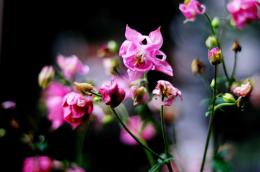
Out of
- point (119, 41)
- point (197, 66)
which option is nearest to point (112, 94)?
point (197, 66)

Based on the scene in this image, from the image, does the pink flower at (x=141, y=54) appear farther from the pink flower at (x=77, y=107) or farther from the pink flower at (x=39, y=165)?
the pink flower at (x=39, y=165)

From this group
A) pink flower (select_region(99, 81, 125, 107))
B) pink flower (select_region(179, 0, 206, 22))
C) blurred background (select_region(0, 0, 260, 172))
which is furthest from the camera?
blurred background (select_region(0, 0, 260, 172))

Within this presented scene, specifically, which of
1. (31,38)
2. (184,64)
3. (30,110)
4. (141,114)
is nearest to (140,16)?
(184,64)

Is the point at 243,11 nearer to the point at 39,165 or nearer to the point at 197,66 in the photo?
the point at 197,66

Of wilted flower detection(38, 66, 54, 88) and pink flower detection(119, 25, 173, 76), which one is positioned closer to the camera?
pink flower detection(119, 25, 173, 76)

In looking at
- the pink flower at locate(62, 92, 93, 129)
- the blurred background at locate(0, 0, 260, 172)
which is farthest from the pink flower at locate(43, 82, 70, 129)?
the blurred background at locate(0, 0, 260, 172)

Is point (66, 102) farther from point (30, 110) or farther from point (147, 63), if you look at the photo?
point (30, 110)

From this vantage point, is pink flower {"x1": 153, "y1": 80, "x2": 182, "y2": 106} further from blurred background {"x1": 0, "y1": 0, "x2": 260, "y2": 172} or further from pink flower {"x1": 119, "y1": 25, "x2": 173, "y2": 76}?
blurred background {"x1": 0, "y1": 0, "x2": 260, "y2": 172}
